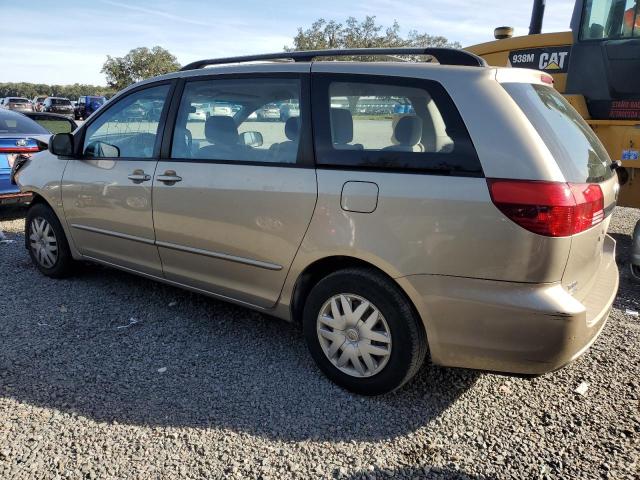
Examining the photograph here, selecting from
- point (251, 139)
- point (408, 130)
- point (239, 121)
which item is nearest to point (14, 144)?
point (239, 121)

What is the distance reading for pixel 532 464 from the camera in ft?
7.93

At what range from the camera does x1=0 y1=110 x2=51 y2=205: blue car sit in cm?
661

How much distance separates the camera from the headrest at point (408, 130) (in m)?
2.66

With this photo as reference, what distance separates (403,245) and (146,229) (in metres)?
2.07

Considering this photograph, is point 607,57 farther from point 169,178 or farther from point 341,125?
point 169,178

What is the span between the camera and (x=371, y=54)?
2.98 metres

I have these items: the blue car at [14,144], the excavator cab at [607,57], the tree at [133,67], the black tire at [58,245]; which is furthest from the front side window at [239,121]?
the tree at [133,67]

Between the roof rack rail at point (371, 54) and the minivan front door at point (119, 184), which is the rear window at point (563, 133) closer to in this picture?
the roof rack rail at point (371, 54)

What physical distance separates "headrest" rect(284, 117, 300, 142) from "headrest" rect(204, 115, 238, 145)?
0.42 meters

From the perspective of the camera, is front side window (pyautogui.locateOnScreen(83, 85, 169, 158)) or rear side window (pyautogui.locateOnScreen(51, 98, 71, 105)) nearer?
front side window (pyautogui.locateOnScreen(83, 85, 169, 158))

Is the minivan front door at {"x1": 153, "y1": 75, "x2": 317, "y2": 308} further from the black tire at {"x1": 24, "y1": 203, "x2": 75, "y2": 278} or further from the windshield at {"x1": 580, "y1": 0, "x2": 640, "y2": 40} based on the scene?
the windshield at {"x1": 580, "y1": 0, "x2": 640, "y2": 40}

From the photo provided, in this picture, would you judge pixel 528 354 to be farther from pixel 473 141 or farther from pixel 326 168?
pixel 326 168

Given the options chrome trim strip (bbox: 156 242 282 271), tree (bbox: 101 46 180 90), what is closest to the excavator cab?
chrome trim strip (bbox: 156 242 282 271)

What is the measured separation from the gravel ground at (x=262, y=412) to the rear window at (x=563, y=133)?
1.30m
